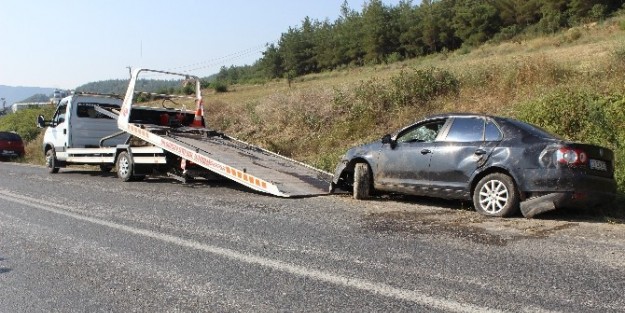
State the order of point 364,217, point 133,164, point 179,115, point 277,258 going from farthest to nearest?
point 179,115 < point 133,164 < point 364,217 < point 277,258

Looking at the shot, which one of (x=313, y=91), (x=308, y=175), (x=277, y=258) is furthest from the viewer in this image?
(x=313, y=91)

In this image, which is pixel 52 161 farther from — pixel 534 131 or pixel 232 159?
pixel 534 131

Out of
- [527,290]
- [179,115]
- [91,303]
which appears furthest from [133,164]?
[527,290]

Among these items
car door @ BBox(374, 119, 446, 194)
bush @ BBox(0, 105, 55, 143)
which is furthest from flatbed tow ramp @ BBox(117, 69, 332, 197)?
bush @ BBox(0, 105, 55, 143)

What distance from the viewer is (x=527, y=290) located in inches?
171

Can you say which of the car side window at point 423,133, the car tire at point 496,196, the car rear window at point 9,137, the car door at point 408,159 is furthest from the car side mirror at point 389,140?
the car rear window at point 9,137

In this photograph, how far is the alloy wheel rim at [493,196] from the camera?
25.5ft

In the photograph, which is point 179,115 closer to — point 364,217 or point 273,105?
point 273,105

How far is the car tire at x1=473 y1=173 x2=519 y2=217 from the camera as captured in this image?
7668 mm

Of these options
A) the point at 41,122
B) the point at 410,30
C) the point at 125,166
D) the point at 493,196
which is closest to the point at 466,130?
the point at 493,196

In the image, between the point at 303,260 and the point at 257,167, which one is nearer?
the point at 303,260

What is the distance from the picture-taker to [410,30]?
8688cm

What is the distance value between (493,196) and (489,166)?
1.38 feet

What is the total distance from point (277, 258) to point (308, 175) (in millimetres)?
6036
